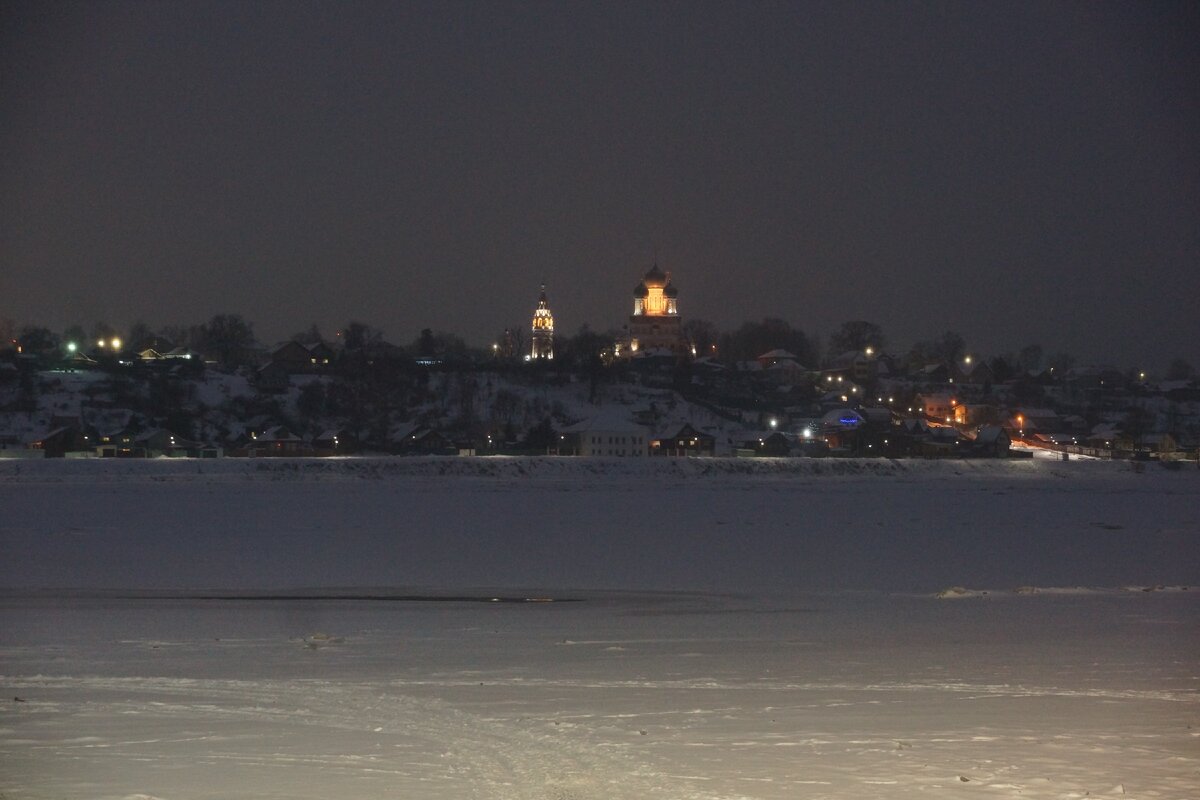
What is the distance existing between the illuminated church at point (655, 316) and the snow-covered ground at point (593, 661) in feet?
416

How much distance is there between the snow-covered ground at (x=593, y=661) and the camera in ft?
28.5

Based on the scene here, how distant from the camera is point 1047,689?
11344 mm

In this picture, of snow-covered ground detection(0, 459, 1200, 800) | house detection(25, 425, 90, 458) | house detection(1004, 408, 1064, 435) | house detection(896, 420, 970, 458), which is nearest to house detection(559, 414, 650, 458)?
house detection(896, 420, 970, 458)

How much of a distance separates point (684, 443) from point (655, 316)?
84.9 meters

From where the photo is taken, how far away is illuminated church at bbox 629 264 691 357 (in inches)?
6196

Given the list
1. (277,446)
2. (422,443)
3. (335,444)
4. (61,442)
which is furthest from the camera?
(335,444)

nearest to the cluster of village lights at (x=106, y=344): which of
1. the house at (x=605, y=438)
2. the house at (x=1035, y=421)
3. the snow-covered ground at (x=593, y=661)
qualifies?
the house at (x=605, y=438)

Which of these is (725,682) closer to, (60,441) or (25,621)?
(25,621)

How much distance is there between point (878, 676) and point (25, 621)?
9845 mm

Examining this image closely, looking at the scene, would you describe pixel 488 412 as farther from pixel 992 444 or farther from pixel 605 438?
pixel 992 444

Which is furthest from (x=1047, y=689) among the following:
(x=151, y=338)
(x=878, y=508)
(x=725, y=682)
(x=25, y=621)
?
(x=151, y=338)

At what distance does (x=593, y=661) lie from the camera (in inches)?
499

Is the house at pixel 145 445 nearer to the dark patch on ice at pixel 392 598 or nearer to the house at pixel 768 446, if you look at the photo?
the house at pixel 768 446

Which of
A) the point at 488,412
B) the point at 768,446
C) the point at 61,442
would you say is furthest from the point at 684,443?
the point at 61,442
